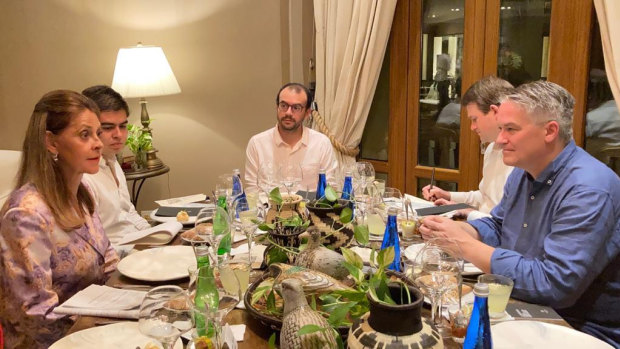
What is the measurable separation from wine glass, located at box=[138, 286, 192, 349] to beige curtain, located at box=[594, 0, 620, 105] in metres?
2.68

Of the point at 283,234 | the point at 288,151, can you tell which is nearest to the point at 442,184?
the point at 288,151

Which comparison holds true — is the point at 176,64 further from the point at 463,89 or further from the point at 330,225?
the point at 330,225

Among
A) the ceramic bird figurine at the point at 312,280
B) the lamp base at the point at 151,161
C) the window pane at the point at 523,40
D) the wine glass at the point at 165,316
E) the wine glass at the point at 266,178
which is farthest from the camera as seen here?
the lamp base at the point at 151,161

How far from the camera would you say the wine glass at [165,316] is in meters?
1.11

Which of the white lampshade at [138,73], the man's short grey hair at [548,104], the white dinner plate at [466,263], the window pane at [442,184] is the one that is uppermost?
the white lampshade at [138,73]

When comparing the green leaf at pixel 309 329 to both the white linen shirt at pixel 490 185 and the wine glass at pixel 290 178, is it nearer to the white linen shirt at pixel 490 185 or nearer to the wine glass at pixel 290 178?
the wine glass at pixel 290 178

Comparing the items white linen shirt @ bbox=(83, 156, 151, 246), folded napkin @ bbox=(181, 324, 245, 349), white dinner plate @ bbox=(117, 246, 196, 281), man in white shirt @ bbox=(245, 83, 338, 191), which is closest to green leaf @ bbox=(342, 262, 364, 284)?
folded napkin @ bbox=(181, 324, 245, 349)

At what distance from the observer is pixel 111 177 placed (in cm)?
257

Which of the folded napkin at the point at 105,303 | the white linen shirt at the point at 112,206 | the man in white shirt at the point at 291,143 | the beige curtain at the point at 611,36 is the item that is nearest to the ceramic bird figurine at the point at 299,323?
the folded napkin at the point at 105,303

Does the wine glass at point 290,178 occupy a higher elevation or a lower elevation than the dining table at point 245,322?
higher

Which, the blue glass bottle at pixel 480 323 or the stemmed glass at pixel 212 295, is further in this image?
the stemmed glass at pixel 212 295

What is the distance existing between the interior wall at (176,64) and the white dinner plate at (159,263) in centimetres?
228

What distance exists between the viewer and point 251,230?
175cm

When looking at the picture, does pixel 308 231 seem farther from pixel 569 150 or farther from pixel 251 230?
pixel 569 150
